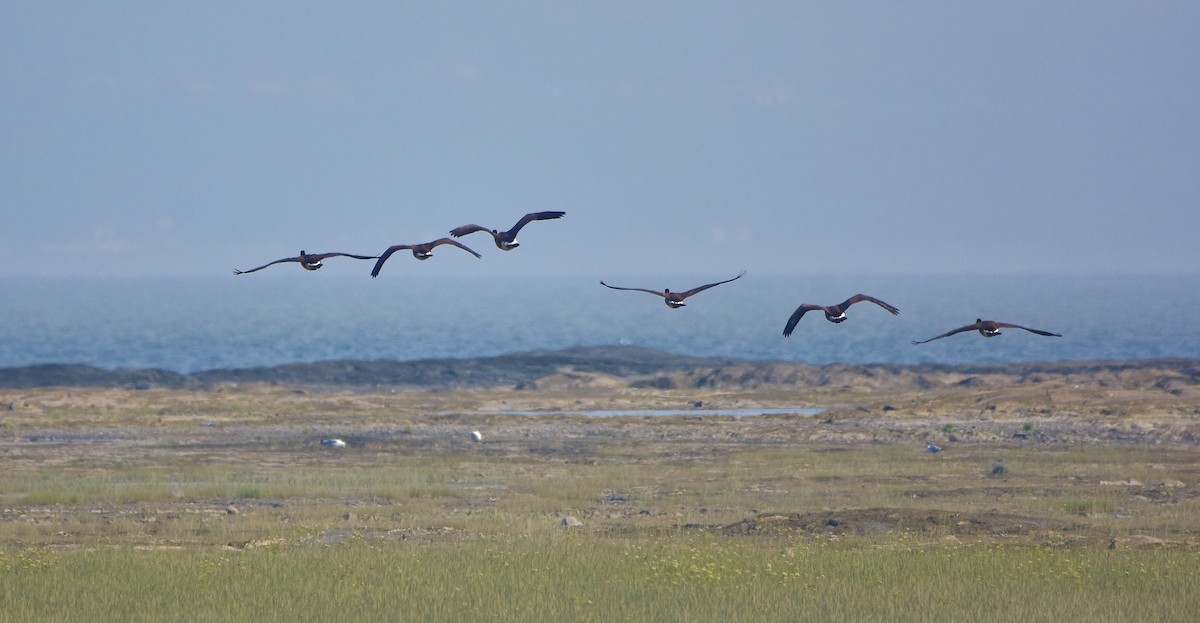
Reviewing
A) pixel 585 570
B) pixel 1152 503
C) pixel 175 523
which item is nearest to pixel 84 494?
pixel 175 523

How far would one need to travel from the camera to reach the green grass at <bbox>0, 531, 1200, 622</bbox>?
672 inches

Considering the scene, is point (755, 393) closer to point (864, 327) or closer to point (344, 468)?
point (344, 468)

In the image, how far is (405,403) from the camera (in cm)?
5603

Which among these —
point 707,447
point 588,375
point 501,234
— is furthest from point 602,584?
point 588,375

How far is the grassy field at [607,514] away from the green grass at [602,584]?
6 centimetres

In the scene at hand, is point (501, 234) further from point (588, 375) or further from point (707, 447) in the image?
point (588, 375)

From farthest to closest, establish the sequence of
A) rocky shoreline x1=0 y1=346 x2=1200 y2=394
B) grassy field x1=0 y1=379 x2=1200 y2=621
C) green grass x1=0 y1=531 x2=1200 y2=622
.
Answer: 1. rocky shoreline x1=0 y1=346 x2=1200 y2=394
2. grassy field x1=0 y1=379 x2=1200 y2=621
3. green grass x1=0 y1=531 x2=1200 y2=622

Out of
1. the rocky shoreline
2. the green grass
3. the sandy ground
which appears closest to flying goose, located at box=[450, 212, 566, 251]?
the green grass

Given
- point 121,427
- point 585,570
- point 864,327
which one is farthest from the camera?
point 864,327

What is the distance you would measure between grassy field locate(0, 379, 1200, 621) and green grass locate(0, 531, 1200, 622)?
2.6 inches

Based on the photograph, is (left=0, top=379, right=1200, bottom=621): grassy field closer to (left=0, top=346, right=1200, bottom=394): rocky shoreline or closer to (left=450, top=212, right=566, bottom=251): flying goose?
(left=450, top=212, right=566, bottom=251): flying goose

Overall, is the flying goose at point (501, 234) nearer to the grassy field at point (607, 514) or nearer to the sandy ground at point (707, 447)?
the grassy field at point (607, 514)

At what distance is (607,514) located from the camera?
2691 cm

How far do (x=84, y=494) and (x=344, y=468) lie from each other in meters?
7.45
